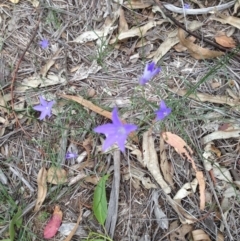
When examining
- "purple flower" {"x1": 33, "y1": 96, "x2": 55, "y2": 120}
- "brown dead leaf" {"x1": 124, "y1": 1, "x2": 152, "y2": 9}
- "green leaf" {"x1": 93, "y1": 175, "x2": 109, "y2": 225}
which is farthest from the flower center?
"brown dead leaf" {"x1": 124, "y1": 1, "x2": 152, "y2": 9}

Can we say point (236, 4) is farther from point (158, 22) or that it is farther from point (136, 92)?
point (136, 92)

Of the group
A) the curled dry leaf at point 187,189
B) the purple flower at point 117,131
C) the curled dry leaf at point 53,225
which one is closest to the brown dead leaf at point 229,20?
the curled dry leaf at point 187,189

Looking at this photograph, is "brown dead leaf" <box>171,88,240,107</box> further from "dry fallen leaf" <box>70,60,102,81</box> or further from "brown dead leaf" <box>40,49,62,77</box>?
"brown dead leaf" <box>40,49,62,77</box>

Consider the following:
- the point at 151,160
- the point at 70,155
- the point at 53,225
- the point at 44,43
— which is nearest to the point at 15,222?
the point at 53,225

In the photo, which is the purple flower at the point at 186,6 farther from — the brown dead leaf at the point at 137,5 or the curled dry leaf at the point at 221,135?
the curled dry leaf at the point at 221,135

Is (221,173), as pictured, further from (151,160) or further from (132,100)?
(132,100)

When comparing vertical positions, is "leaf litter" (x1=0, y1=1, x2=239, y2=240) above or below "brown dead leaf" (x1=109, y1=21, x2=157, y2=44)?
below
